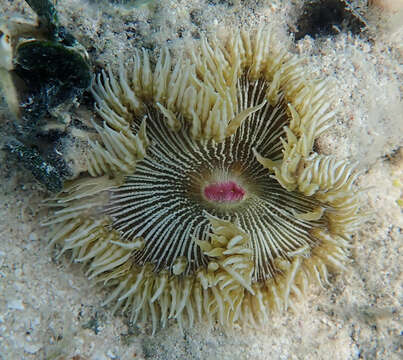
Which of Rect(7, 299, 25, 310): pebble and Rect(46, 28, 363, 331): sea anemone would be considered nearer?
Rect(7, 299, 25, 310): pebble

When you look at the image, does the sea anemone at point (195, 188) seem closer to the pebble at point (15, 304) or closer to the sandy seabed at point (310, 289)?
the sandy seabed at point (310, 289)

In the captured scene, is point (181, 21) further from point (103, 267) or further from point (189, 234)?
point (103, 267)

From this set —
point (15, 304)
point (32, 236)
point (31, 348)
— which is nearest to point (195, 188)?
point (32, 236)

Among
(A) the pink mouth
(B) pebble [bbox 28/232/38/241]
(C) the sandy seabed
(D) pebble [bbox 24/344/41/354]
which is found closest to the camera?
(D) pebble [bbox 24/344/41/354]

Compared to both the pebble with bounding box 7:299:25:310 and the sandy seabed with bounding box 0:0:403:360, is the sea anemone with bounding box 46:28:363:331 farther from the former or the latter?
the pebble with bounding box 7:299:25:310

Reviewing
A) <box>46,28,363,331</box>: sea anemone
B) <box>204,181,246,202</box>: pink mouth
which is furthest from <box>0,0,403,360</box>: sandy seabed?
<box>204,181,246,202</box>: pink mouth

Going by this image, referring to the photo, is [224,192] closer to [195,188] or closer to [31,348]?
[195,188]

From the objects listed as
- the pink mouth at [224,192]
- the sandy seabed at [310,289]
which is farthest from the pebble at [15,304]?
the pink mouth at [224,192]
